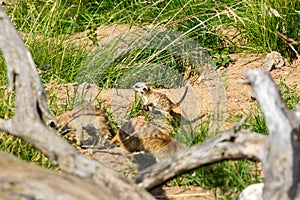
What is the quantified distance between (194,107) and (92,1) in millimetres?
1951

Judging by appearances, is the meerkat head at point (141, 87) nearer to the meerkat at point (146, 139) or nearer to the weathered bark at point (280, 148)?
the meerkat at point (146, 139)

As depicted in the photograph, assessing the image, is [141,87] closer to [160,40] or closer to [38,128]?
[160,40]

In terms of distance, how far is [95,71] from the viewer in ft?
16.2

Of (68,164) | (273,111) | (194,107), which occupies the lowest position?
(194,107)

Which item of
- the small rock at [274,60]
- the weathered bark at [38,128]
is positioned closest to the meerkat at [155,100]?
the small rock at [274,60]

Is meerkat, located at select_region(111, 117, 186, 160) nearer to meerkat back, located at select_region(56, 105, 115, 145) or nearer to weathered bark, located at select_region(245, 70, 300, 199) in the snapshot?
meerkat back, located at select_region(56, 105, 115, 145)

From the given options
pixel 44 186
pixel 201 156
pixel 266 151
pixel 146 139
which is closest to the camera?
pixel 44 186

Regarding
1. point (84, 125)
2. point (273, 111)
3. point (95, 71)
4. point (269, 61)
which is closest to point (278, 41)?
point (269, 61)

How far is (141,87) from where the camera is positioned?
4582mm

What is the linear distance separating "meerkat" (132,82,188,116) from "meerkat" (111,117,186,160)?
0.38m

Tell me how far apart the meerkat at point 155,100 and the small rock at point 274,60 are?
2.52 feet

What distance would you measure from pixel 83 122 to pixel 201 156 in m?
1.35

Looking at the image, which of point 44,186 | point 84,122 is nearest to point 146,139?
point 84,122

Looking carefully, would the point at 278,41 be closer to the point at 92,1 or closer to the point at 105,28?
the point at 105,28
